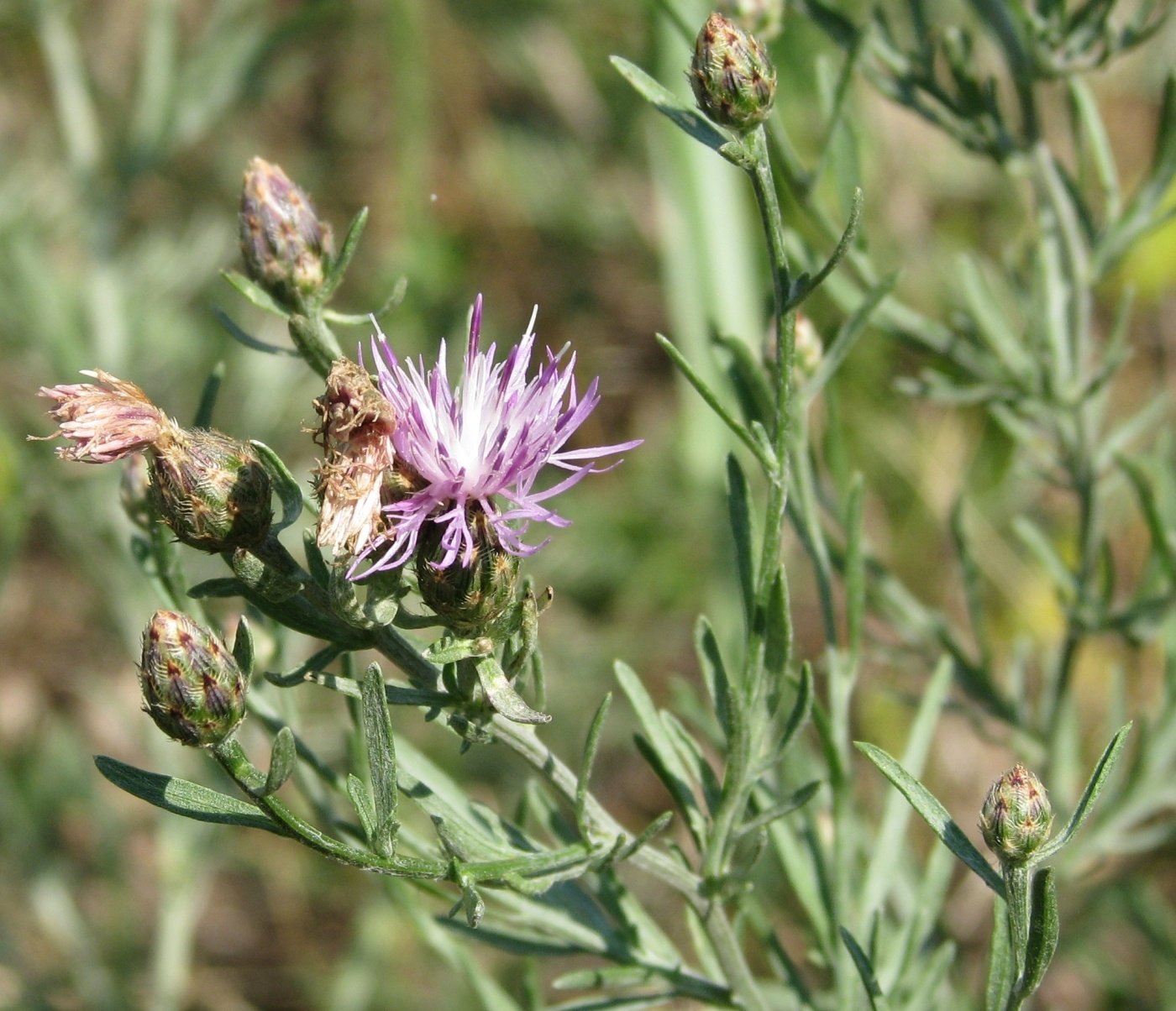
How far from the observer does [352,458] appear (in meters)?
0.95

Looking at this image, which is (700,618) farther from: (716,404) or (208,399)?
(208,399)

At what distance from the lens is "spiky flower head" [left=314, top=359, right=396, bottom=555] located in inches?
36.3

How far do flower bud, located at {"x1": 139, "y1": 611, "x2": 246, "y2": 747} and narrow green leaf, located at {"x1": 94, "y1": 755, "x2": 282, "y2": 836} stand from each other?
0.03 m

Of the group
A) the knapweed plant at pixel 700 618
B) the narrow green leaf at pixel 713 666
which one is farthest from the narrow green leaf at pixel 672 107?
the narrow green leaf at pixel 713 666

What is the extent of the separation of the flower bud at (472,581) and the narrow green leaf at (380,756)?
80 millimetres

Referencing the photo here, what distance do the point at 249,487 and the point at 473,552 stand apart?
185 millimetres

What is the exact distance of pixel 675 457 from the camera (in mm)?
3488

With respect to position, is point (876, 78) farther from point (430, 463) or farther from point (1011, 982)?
point (1011, 982)

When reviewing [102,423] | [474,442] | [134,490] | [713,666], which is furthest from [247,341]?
[713,666]

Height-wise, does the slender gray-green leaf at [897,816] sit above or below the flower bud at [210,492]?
below

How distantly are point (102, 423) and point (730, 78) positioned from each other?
0.55 meters

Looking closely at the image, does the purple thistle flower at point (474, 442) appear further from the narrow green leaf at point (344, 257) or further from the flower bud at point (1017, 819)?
the flower bud at point (1017, 819)

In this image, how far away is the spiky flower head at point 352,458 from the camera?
92cm

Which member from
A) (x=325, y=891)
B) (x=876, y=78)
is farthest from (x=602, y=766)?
(x=876, y=78)
